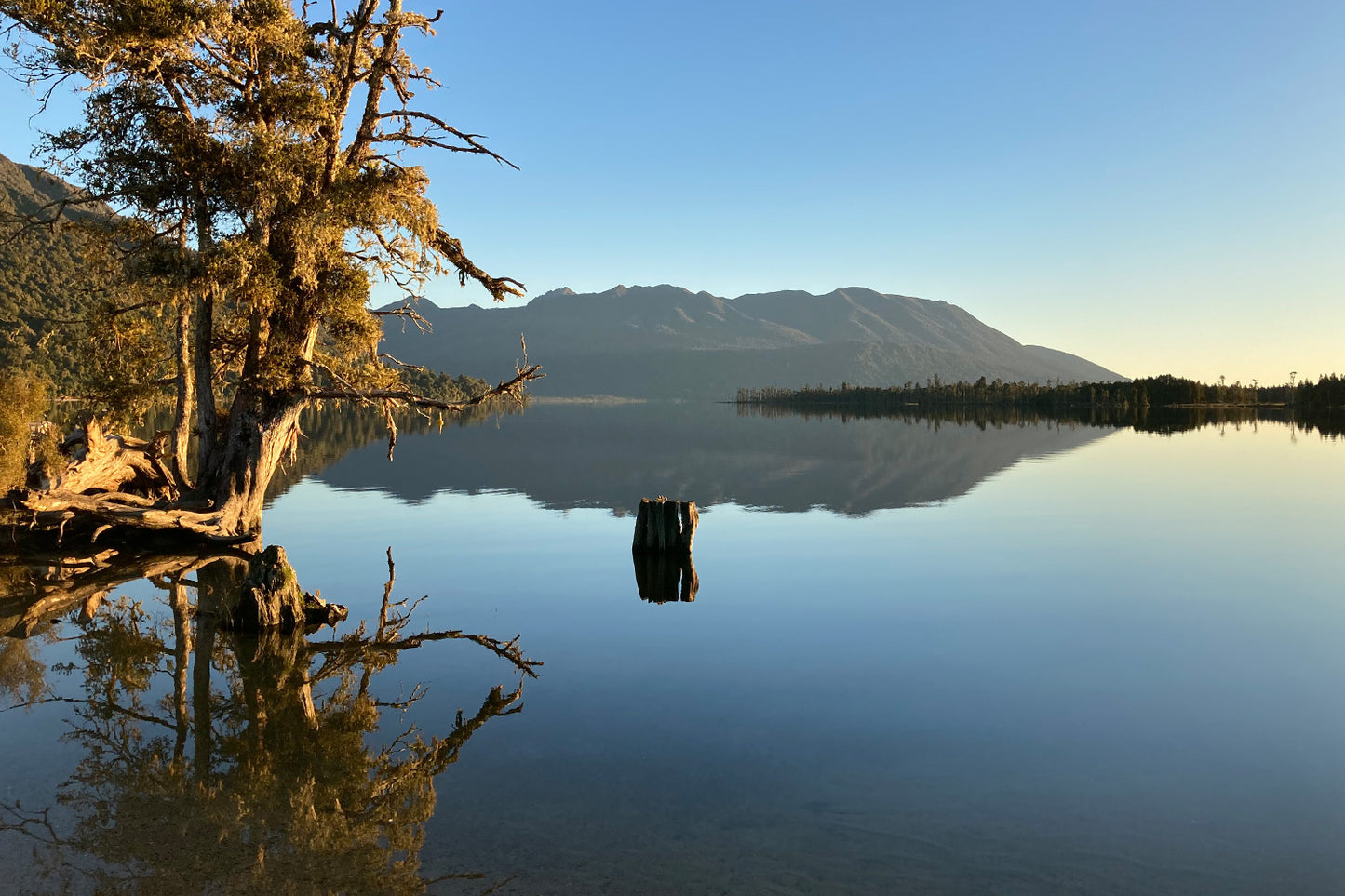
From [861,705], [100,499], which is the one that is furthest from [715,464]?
[861,705]

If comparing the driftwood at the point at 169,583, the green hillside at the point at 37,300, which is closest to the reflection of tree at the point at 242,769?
the driftwood at the point at 169,583

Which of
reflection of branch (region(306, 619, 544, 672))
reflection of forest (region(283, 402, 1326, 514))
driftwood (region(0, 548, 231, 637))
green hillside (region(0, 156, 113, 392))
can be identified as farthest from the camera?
green hillside (region(0, 156, 113, 392))

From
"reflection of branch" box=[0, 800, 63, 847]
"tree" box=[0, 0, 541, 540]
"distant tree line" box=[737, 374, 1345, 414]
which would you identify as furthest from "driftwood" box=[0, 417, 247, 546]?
"distant tree line" box=[737, 374, 1345, 414]

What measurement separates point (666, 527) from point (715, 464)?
84.0 ft

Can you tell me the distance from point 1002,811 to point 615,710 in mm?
4460

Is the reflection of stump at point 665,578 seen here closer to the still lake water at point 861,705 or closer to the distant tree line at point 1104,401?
the still lake water at point 861,705

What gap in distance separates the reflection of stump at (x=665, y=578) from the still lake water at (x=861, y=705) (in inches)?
14.1

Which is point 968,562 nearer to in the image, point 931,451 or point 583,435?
point 931,451

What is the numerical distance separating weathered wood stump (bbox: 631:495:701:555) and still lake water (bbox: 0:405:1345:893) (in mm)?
929

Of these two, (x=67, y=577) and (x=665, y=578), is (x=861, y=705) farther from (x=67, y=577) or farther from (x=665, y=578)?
(x=67, y=577)

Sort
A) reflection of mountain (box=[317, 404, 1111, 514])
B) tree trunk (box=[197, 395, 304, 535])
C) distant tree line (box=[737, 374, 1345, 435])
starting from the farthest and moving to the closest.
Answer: distant tree line (box=[737, 374, 1345, 435]) < reflection of mountain (box=[317, 404, 1111, 514]) < tree trunk (box=[197, 395, 304, 535])

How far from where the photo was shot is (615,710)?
1038 centimetres

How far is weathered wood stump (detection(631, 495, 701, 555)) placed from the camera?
1972cm

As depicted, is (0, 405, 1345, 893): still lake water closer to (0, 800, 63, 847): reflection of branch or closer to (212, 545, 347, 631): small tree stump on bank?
(0, 800, 63, 847): reflection of branch
